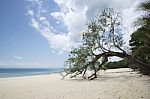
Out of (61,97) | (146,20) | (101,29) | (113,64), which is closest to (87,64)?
(101,29)

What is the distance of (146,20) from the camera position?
34.5 feet

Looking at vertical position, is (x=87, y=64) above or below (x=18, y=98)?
above

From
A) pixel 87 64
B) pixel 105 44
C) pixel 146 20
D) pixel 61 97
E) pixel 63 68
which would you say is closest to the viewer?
pixel 146 20

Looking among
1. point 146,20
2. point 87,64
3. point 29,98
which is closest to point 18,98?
point 29,98

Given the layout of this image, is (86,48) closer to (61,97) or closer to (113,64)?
(61,97)

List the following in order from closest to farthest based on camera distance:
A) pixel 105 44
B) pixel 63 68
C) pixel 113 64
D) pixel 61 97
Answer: pixel 61 97, pixel 105 44, pixel 63 68, pixel 113 64

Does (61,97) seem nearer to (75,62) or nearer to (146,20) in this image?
(146,20)

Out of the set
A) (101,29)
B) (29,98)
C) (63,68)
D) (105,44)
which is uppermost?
(101,29)

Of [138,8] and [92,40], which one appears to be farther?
[92,40]

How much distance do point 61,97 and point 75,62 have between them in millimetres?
9444

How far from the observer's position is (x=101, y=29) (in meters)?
20.1

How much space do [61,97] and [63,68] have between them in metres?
10.8

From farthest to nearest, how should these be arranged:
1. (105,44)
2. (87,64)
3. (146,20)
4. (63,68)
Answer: (63,68) < (87,64) < (105,44) < (146,20)

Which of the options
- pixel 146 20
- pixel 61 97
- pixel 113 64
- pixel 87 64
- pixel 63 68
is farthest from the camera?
pixel 113 64
